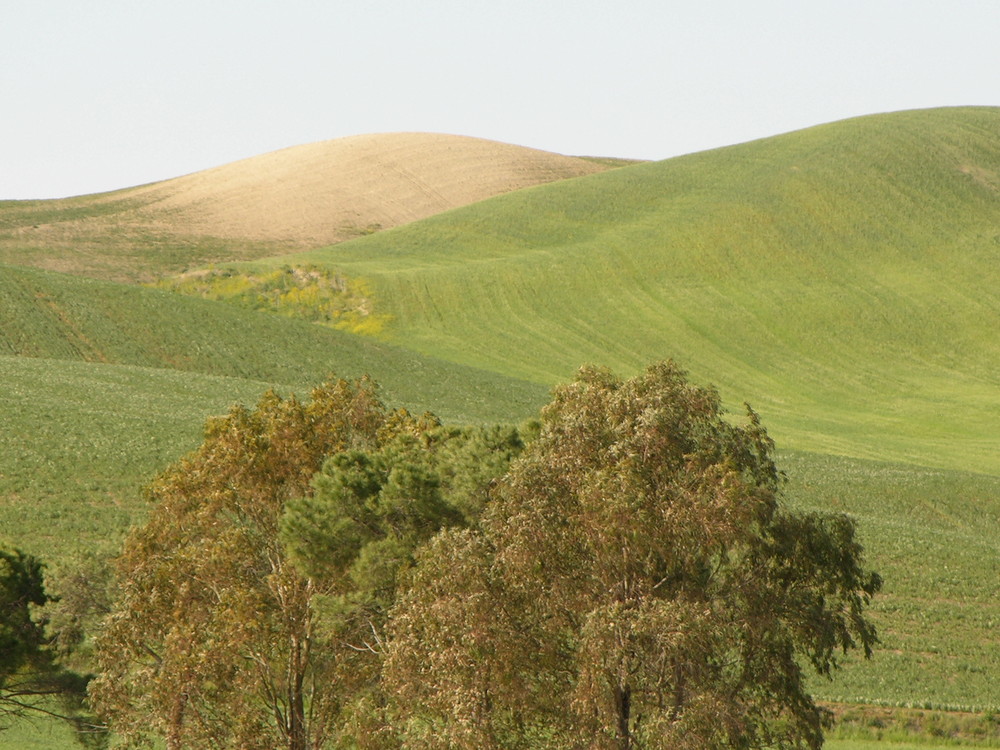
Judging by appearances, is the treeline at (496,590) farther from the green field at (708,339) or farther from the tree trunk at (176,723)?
the green field at (708,339)

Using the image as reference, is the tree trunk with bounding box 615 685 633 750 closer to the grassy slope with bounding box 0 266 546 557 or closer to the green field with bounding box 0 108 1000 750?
the green field with bounding box 0 108 1000 750

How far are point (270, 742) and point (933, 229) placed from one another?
316ft

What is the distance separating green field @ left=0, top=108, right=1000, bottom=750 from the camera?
136 ft

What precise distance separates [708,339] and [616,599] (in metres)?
72.8

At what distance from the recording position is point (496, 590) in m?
16.0

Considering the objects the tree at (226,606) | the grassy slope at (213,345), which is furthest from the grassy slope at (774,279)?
the tree at (226,606)

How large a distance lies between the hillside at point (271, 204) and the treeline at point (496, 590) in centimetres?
8184

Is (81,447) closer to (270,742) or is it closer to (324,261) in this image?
(270,742)

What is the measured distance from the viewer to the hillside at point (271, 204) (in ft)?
362

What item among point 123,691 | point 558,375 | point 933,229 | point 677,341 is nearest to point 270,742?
point 123,691

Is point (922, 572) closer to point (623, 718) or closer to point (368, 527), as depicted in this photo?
point (368, 527)

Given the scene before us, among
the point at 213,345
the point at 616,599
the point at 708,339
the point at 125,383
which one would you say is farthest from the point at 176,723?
the point at 708,339

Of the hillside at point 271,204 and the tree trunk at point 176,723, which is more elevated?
the hillside at point 271,204

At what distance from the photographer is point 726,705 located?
15398mm
